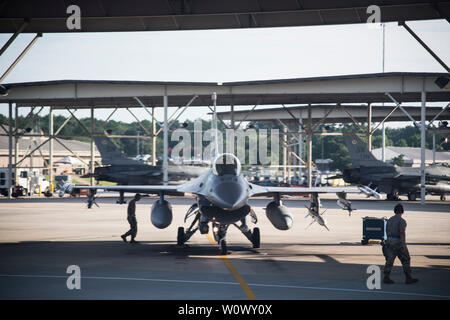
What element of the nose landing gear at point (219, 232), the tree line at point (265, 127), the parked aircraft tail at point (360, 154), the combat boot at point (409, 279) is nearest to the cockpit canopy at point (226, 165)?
the nose landing gear at point (219, 232)

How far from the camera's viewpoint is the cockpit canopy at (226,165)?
50.1 ft

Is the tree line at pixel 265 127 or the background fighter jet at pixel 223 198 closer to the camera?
the background fighter jet at pixel 223 198

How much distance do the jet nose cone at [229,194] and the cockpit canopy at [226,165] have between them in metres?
0.69

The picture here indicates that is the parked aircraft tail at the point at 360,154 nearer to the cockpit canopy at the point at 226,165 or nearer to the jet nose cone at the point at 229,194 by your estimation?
the cockpit canopy at the point at 226,165

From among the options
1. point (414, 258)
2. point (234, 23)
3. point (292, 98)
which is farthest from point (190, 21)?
point (292, 98)

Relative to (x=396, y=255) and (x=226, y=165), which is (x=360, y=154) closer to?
(x=226, y=165)

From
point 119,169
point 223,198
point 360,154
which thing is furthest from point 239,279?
point 119,169

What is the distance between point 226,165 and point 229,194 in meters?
1.24

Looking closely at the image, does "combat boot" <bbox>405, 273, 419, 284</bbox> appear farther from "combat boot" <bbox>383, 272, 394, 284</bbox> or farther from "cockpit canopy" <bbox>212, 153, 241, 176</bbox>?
"cockpit canopy" <bbox>212, 153, 241, 176</bbox>

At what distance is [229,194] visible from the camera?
47.1 feet

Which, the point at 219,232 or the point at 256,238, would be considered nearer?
the point at 219,232

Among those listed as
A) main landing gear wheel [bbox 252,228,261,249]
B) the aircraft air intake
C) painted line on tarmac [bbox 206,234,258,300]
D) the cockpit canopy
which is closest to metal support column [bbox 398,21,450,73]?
the cockpit canopy

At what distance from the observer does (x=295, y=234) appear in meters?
21.6
